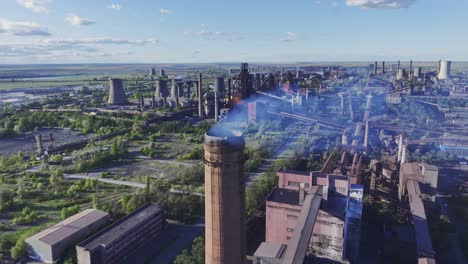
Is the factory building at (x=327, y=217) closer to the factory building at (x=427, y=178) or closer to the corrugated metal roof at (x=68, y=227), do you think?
the factory building at (x=427, y=178)

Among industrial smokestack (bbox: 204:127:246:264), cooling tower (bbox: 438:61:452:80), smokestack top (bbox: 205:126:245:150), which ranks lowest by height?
industrial smokestack (bbox: 204:127:246:264)

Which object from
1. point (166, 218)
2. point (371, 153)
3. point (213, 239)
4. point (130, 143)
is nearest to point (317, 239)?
point (213, 239)

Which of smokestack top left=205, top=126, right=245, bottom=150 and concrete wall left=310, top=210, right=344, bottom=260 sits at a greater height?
smokestack top left=205, top=126, right=245, bottom=150

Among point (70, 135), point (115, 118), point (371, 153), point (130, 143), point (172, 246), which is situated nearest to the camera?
point (172, 246)

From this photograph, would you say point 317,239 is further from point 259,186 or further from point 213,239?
point 213,239

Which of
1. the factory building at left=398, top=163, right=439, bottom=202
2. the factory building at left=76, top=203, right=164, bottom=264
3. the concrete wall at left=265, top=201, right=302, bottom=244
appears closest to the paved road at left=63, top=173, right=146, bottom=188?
the factory building at left=76, top=203, right=164, bottom=264

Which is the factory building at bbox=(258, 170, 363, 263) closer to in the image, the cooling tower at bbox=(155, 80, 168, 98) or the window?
the window

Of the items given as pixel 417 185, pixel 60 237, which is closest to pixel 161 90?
pixel 60 237
